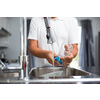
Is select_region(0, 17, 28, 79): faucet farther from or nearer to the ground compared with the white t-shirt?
nearer to the ground

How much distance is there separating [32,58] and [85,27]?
196 centimetres

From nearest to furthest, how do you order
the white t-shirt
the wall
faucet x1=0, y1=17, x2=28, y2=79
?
1. faucet x1=0, y1=17, x2=28, y2=79
2. the white t-shirt
3. the wall

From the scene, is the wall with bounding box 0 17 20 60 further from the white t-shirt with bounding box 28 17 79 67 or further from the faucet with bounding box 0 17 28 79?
the faucet with bounding box 0 17 28 79

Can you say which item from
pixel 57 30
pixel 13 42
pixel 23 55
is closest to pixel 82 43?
pixel 13 42

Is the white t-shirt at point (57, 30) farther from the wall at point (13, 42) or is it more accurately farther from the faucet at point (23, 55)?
the wall at point (13, 42)

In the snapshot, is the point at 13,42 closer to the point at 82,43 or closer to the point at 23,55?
the point at 82,43

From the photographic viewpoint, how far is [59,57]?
0.86 metres

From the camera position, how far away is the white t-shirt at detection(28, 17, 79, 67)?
54.2 inches

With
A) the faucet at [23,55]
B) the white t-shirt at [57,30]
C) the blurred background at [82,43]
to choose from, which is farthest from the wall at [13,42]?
the faucet at [23,55]

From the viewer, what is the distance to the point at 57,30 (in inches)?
54.2

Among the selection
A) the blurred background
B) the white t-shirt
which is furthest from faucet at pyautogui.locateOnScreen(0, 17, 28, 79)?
the blurred background

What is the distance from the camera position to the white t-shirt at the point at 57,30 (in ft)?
4.52
